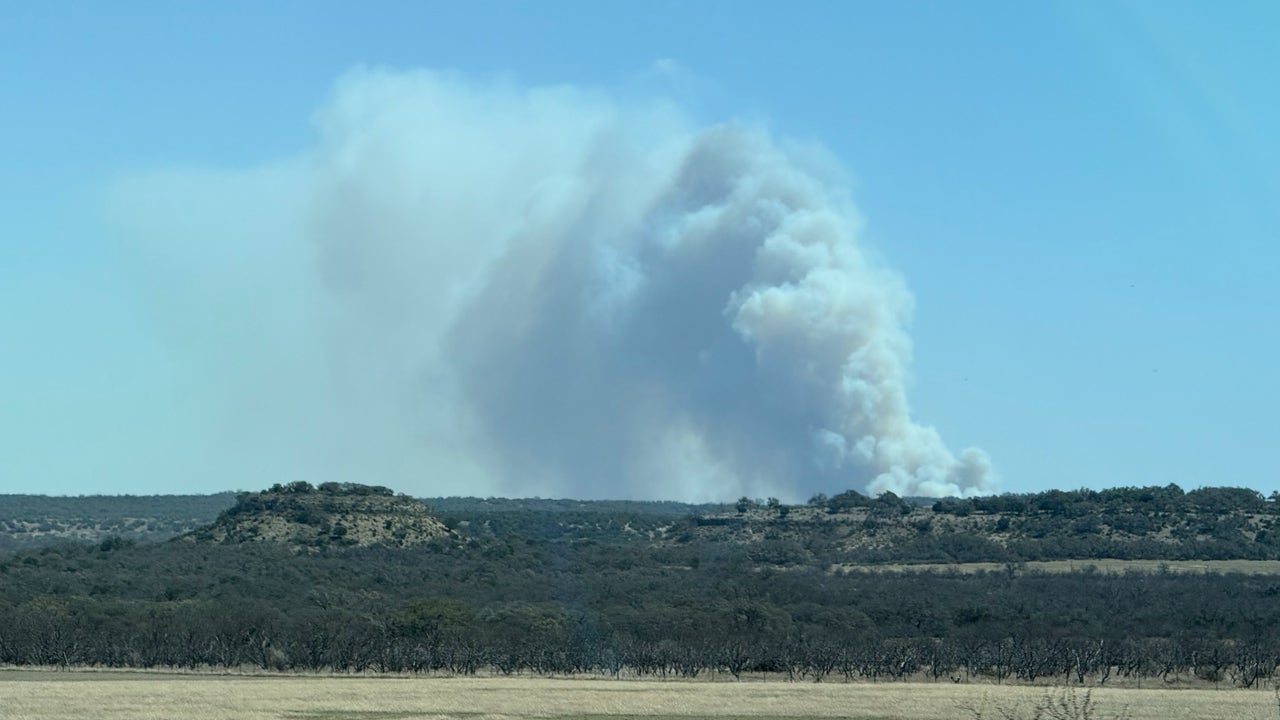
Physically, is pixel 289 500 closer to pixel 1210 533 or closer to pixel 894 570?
pixel 894 570

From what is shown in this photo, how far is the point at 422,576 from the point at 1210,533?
61166 mm

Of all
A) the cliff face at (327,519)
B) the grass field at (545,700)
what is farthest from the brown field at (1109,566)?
the grass field at (545,700)

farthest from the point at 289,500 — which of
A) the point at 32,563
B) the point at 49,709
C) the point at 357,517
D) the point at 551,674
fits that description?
the point at 49,709

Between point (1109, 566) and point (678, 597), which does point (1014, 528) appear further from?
point (678, 597)

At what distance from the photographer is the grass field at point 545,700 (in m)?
49.3

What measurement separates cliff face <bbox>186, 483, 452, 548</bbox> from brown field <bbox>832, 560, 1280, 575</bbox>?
1513 inches

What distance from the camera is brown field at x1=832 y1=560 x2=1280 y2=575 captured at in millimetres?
116000

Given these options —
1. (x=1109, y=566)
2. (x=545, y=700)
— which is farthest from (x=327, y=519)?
(x=545, y=700)

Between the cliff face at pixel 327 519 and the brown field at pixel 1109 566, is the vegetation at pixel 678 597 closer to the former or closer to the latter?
the cliff face at pixel 327 519

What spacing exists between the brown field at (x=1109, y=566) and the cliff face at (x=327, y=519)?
126 ft

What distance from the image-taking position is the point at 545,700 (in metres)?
53.6

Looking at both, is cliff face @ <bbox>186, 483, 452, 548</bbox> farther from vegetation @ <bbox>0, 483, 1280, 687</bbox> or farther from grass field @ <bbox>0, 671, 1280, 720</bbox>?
grass field @ <bbox>0, 671, 1280, 720</bbox>

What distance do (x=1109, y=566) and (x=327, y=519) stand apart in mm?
61794

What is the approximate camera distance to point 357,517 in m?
147
